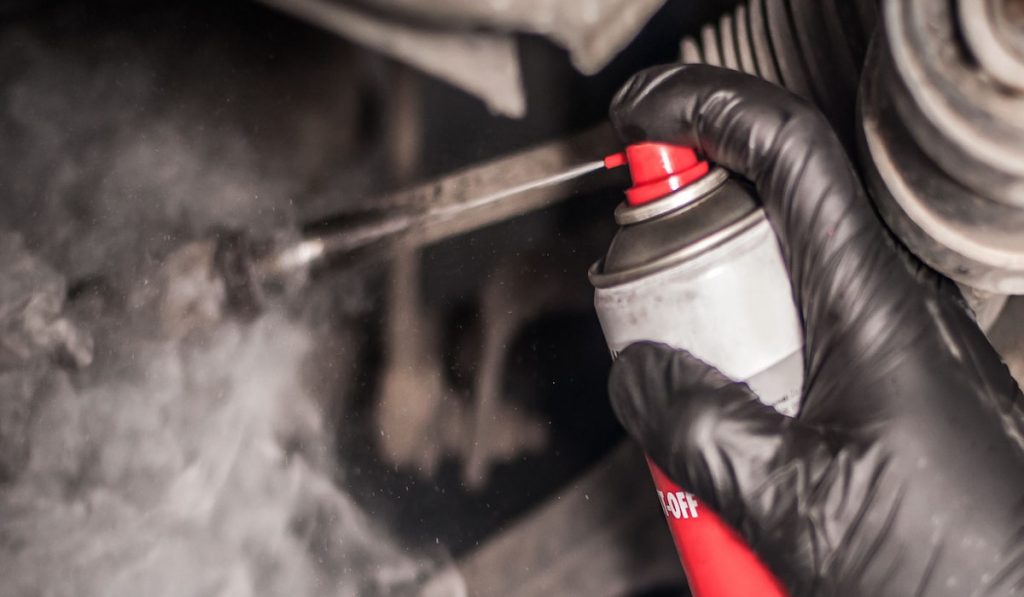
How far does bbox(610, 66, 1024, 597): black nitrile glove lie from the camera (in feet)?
2.02

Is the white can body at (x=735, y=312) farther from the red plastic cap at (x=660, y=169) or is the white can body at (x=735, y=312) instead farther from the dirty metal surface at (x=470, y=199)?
the dirty metal surface at (x=470, y=199)

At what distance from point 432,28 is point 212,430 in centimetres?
43

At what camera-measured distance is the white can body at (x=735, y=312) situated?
0.63 meters

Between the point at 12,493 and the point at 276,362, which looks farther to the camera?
the point at 276,362

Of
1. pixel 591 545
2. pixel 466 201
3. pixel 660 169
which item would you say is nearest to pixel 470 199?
pixel 466 201

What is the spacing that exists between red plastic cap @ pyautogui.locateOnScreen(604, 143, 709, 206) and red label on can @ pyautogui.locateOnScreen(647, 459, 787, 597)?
0.25m

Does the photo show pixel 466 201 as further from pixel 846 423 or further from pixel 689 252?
pixel 846 423

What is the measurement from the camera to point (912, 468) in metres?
0.62

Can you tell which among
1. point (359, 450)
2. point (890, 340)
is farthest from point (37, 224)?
point (890, 340)

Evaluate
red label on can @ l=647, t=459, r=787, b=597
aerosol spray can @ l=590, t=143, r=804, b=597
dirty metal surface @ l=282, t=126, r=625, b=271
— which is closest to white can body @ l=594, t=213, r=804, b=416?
aerosol spray can @ l=590, t=143, r=804, b=597

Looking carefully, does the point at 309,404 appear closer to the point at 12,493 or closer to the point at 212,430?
the point at 212,430

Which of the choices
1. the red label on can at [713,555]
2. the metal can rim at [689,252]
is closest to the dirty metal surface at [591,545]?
the red label on can at [713,555]

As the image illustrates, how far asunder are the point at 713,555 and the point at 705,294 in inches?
8.8

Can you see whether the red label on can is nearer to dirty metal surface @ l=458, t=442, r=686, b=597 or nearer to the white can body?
the white can body
